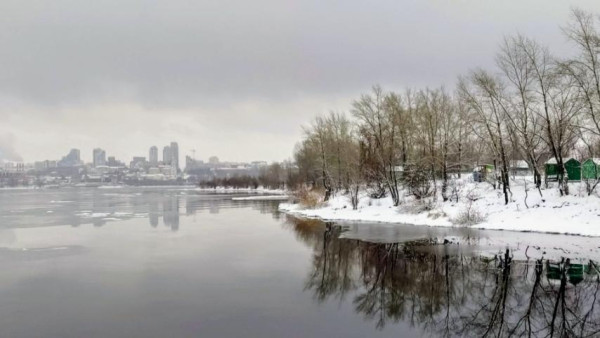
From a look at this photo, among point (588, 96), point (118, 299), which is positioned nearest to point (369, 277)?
point (118, 299)

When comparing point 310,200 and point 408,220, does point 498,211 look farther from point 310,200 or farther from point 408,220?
point 310,200

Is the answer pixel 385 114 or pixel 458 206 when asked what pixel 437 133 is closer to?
pixel 385 114

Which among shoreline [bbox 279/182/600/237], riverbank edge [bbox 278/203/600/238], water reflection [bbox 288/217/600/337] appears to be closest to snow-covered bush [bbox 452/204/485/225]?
shoreline [bbox 279/182/600/237]

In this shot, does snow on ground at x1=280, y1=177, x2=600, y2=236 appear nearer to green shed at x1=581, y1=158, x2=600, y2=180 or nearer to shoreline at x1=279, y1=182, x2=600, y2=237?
shoreline at x1=279, y1=182, x2=600, y2=237

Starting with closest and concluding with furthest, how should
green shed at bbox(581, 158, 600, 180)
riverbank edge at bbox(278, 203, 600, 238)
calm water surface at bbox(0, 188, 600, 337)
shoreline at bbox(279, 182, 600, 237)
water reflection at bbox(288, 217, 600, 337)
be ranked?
calm water surface at bbox(0, 188, 600, 337)
water reflection at bbox(288, 217, 600, 337)
shoreline at bbox(279, 182, 600, 237)
riverbank edge at bbox(278, 203, 600, 238)
green shed at bbox(581, 158, 600, 180)

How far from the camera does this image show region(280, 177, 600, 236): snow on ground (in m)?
27.2

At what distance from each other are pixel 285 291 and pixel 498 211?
900 inches

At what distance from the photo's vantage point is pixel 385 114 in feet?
Answer: 150

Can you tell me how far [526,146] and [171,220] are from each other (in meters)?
29.7

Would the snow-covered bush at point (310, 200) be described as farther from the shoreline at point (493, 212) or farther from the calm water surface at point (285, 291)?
the calm water surface at point (285, 291)

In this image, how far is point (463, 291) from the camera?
14.5 metres

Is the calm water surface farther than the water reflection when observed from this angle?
No

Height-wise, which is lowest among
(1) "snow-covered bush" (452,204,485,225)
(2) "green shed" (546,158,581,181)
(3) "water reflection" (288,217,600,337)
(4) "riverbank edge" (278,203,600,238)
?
(3) "water reflection" (288,217,600,337)

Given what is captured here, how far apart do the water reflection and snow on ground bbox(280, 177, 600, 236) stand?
30.6ft
